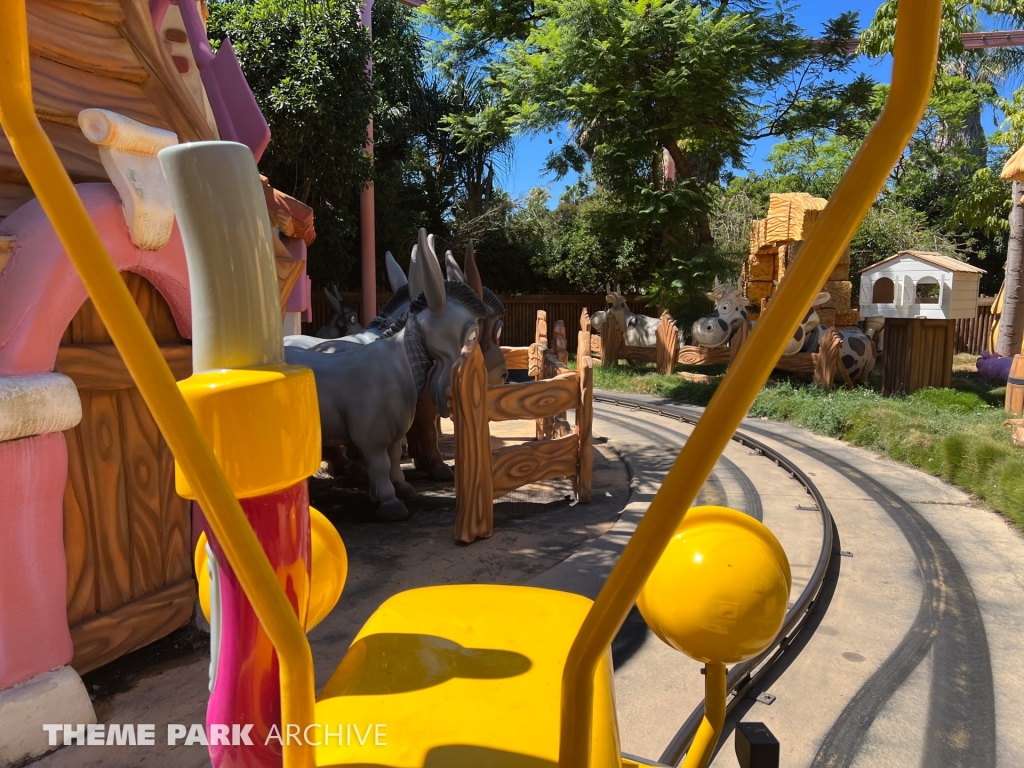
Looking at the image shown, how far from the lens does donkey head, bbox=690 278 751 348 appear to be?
1273 centimetres

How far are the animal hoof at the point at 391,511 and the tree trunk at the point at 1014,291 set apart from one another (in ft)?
37.8

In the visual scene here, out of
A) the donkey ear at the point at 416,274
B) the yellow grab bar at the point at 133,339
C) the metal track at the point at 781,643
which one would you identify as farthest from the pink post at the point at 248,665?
the donkey ear at the point at 416,274

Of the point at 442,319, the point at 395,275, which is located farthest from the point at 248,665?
the point at 395,275

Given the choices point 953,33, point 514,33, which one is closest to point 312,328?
point 514,33

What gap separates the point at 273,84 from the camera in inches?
420

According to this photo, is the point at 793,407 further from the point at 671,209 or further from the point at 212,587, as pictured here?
the point at 212,587

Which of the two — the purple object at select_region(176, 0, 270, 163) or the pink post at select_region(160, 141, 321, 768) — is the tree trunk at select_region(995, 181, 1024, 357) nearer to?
the purple object at select_region(176, 0, 270, 163)

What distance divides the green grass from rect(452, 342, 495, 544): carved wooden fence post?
13.9 ft

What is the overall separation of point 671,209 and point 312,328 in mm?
9813

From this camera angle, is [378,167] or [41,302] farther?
[378,167]

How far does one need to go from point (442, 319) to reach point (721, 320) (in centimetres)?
882

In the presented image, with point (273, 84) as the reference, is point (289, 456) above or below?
below

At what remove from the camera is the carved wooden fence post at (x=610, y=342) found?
49.0 feet

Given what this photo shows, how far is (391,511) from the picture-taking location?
5320 millimetres
